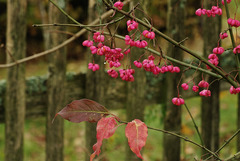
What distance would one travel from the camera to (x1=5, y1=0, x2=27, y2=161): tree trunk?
184cm

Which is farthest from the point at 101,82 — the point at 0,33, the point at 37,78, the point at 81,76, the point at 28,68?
the point at 28,68

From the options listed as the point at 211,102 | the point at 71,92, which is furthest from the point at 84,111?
the point at 211,102

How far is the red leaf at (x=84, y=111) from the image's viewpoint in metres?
0.97

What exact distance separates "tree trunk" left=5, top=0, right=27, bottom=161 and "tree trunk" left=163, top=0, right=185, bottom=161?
76cm

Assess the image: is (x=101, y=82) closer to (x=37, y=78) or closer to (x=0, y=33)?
(x=37, y=78)

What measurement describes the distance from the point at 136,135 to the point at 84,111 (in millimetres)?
166

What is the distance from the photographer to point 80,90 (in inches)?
84.0

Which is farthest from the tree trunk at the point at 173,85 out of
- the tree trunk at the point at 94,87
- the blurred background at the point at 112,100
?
the tree trunk at the point at 94,87

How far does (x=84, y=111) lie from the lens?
980 millimetres

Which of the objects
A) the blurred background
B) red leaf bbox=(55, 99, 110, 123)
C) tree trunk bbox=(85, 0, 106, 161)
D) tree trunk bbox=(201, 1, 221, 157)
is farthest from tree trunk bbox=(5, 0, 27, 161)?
tree trunk bbox=(201, 1, 221, 157)

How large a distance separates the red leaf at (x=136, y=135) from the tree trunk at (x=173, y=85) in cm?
94

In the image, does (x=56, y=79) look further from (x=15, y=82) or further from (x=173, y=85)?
(x=173, y=85)

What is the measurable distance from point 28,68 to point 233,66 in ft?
12.4

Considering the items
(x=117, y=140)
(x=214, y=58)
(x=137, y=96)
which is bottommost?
(x=117, y=140)
